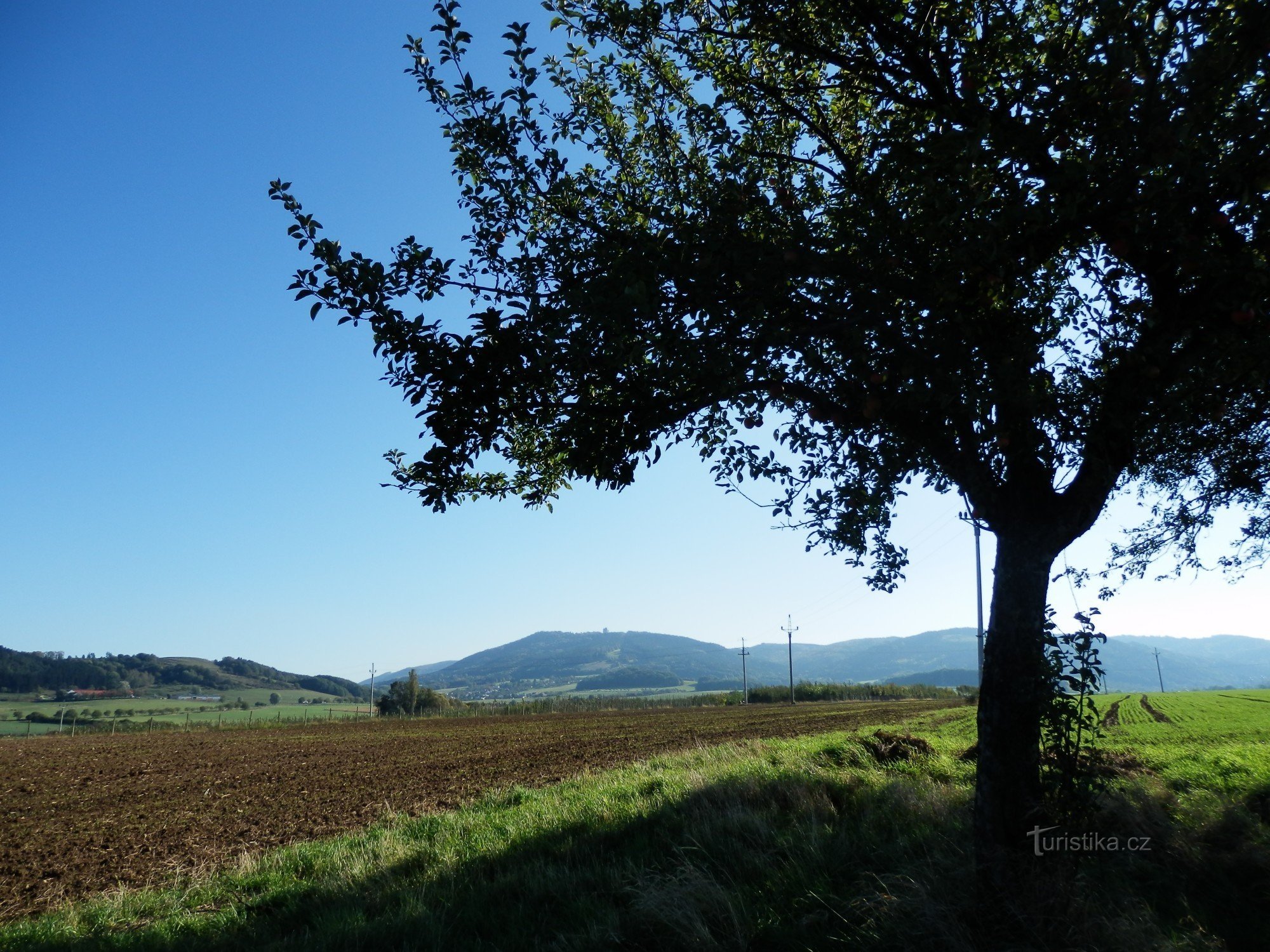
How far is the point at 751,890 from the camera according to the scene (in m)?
7.17

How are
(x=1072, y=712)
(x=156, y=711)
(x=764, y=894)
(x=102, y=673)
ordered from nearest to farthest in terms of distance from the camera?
(x=1072, y=712)
(x=764, y=894)
(x=156, y=711)
(x=102, y=673)

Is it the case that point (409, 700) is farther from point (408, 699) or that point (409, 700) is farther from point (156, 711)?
point (156, 711)

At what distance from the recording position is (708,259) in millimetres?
6270

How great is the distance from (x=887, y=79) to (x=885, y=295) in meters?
2.97

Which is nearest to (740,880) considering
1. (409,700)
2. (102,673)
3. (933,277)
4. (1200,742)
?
(933,277)

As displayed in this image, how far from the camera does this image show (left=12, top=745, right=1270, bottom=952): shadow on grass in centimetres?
579

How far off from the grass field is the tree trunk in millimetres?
453

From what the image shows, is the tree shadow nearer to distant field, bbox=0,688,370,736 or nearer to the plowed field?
the plowed field

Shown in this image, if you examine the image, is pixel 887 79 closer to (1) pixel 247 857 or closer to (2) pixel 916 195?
(2) pixel 916 195

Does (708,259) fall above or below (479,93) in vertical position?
below

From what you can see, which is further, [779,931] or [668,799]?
[668,799]

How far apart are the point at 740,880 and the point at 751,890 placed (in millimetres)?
469

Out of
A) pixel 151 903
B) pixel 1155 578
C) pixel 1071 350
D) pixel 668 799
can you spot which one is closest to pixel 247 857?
pixel 151 903

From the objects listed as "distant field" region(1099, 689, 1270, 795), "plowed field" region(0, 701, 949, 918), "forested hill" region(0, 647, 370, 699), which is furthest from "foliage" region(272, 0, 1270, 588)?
"forested hill" region(0, 647, 370, 699)
